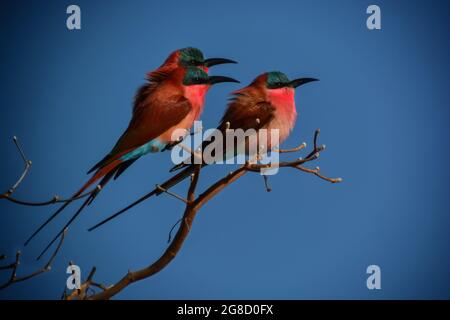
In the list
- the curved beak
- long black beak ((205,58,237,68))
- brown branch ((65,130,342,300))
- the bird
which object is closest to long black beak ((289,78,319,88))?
the bird

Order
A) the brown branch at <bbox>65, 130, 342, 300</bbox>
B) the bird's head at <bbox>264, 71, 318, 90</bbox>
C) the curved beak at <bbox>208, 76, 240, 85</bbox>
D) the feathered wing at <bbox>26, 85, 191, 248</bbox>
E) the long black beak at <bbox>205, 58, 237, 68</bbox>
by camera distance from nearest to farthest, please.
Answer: the brown branch at <bbox>65, 130, 342, 300</bbox>
the feathered wing at <bbox>26, 85, 191, 248</bbox>
the curved beak at <bbox>208, 76, 240, 85</bbox>
the long black beak at <bbox>205, 58, 237, 68</bbox>
the bird's head at <bbox>264, 71, 318, 90</bbox>

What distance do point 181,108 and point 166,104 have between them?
0.06m

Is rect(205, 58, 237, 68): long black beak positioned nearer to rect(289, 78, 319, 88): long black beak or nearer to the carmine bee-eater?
the carmine bee-eater

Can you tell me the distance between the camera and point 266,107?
2.55 m

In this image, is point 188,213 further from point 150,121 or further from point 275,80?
point 275,80

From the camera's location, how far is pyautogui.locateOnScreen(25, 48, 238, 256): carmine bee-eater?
2174 millimetres

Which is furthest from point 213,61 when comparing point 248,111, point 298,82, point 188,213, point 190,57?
point 188,213

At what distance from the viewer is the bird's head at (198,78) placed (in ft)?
7.57

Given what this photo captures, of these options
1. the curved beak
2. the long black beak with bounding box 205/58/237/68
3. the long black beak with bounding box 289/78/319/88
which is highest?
the long black beak with bounding box 205/58/237/68
